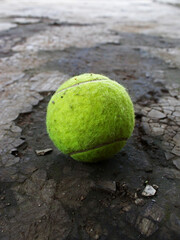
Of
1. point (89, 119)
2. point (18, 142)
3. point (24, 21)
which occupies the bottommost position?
point (18, 142)

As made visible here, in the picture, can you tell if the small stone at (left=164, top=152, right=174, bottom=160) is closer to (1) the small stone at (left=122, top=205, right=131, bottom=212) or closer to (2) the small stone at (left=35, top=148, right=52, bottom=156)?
(1) the small stone at (left=122, top=205, right=131, bottom=212)

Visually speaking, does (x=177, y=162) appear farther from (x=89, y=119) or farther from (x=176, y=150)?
(x=89, y=119)

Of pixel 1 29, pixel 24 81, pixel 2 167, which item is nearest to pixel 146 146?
pixel 2 167

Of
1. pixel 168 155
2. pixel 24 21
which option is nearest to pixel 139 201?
pixel 168 155

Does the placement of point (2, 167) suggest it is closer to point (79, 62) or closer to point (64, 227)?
point (64, 227)

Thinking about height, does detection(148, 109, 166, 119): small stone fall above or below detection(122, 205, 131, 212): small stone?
above

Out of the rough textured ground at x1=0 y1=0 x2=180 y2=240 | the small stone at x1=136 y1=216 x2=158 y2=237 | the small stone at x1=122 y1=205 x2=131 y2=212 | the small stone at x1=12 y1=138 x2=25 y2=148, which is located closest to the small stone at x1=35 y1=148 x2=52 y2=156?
the rough textured ground at x1=0 y1=0 x2=180 y2=240
